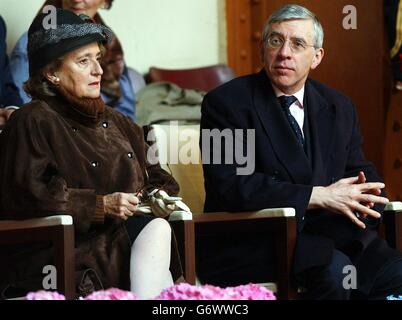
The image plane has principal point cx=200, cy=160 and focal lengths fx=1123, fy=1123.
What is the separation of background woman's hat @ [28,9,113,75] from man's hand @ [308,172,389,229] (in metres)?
1.04

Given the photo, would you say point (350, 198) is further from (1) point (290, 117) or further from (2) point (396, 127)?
(2) point (396, 127)

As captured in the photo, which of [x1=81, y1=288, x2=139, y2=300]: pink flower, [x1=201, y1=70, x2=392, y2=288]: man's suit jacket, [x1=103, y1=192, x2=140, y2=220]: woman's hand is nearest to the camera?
[x1=81, y1=288, x2=139, y2=300]: pink flower

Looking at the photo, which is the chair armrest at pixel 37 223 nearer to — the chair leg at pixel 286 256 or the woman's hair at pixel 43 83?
the woman's hair at pixel 43 83

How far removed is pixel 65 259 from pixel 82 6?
2.18 m

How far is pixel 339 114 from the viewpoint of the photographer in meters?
4.62

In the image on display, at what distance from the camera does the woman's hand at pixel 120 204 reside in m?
3.93

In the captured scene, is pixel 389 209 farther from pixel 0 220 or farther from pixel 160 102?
pixel 160 102

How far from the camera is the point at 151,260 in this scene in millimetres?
3893

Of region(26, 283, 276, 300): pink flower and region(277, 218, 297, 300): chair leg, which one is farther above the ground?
region(26, 283, 276, 300): pink flower

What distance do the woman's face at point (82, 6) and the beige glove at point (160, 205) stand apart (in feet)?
5.46

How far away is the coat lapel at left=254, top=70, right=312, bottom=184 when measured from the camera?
4410 millimetres

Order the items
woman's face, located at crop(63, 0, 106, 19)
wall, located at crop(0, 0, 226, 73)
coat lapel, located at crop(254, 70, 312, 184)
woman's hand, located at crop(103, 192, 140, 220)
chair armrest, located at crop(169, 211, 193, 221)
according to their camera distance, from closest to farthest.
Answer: woman's hand, located at crop(103, 192, 140, 220)
chair armrest, located at crop(169, 211, 193, 221)
coat lapel, located at crop(254, 70, 312, 184)
woman's face, located at crop(63, 0, 106, 19)
wall, located at crop(0, 0, 226, 73)

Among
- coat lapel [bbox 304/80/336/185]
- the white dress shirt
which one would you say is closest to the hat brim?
the white dress shirt

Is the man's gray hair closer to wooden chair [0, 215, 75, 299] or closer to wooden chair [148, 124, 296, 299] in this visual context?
wooden chair [148, 124, 296, 299]
